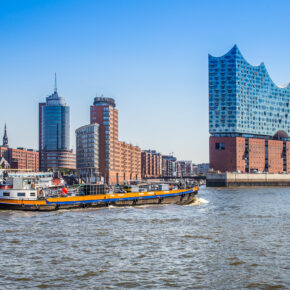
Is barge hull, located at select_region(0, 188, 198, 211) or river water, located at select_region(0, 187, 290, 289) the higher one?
barge hull, located at select_region(0, 188, 198, 211)

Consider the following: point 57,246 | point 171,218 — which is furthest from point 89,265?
point 171,218

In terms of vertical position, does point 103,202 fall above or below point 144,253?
above

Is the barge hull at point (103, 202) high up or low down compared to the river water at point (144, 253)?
up

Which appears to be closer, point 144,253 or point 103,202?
point 144,253

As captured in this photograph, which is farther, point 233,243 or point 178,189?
point 178,189

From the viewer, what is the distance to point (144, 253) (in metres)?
35.4

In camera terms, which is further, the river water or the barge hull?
the barge hull

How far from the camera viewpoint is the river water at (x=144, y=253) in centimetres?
2812

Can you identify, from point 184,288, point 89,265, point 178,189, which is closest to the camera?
point 184,288

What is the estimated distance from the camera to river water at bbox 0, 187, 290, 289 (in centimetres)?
2812

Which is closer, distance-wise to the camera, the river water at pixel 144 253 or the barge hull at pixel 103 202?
the river water at pixel 144 253

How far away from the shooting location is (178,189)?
276 ft

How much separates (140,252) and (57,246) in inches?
281

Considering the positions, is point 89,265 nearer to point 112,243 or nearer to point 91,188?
point 112,243
